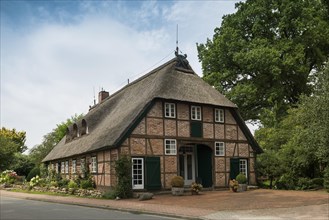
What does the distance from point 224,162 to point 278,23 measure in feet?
45.1

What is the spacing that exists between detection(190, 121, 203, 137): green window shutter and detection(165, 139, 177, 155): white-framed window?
157 cm

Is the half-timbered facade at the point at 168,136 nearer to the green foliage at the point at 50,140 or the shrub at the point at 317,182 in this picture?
the shrub at the point at 317,182

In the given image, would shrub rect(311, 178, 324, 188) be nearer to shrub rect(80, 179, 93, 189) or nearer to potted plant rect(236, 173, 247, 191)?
potted plant rect(236, 173, 247, 191)

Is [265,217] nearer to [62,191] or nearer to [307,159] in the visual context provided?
[307,159]

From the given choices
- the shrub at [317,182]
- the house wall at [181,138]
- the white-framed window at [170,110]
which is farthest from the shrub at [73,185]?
the shrub at [317,182]

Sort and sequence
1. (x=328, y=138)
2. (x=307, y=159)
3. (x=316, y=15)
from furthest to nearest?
1. (x=316, y=15)
2. (x=307, y=159)
3. (x=328, y=138)

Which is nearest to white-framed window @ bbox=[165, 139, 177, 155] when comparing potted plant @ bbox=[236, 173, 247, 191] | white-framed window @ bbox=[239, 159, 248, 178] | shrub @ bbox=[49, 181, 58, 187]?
potted plant @ bbox=[236, 173, 247, 191]

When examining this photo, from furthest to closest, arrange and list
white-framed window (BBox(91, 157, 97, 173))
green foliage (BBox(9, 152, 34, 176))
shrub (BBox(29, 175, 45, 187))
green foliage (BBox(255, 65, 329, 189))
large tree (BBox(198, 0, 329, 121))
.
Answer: green foliage (BBox(9, 152, 34, 176))
large tree (BBox(198, 0, 329, 121))
shrub (BBox(29, 175, 45, 187))
white-framed window (BBox(91, 157, 97, 173))
green foliage (BBox(255, 65, 329, 189))

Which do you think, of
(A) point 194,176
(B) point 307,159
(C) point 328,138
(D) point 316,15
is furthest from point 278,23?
(C) point 328,138

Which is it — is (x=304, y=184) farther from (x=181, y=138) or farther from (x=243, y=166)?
(x=181, y=138)

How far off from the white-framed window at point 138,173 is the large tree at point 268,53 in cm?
1325

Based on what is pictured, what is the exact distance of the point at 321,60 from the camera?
108 feet

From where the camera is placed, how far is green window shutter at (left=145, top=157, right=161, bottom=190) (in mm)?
22328

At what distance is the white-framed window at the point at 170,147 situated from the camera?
77.9ft
